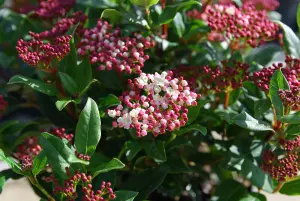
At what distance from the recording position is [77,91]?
1.01 metres

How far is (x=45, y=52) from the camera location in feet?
3.10

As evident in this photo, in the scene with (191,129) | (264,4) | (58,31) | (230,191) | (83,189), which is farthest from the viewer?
(264,4)

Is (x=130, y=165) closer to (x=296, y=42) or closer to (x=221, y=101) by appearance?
(x=221, y=101)

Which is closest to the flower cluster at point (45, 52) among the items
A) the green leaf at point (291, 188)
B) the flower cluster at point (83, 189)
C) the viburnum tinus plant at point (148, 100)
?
the viburnum tinus plant at point (148, 100)

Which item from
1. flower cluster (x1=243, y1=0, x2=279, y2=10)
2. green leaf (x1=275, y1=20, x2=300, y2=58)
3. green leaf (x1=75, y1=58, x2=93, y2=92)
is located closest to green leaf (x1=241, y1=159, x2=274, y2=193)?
green leaf (x1=275, y1=20, x2=300, y2=58)

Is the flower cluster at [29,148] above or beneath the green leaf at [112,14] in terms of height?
beneath

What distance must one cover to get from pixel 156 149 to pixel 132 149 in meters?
0.05

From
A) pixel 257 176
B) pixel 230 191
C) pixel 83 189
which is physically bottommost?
pixel 230 191

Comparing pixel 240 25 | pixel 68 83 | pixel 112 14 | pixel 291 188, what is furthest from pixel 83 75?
pixel 291 188

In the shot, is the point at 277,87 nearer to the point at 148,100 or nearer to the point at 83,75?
the point at 148,100

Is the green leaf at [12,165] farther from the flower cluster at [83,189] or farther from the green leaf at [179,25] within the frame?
the green leaf at [179,25]

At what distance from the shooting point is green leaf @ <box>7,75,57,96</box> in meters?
0.95

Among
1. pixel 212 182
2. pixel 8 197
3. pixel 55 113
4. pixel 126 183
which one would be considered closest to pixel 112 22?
pixel 55 113

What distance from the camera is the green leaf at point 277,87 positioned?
0.91 meters
